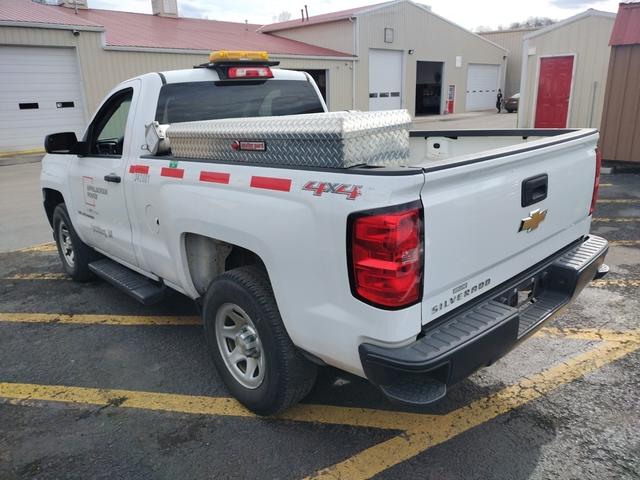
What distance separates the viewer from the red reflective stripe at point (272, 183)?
2.37 meters

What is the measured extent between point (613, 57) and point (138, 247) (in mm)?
10597

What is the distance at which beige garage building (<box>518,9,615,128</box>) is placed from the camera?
13250 millimetres

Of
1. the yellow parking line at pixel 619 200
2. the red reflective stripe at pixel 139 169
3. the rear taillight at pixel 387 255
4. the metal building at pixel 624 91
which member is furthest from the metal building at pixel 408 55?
the rear taillight at pixel 387 255

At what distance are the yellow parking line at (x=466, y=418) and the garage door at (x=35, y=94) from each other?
56.3ft

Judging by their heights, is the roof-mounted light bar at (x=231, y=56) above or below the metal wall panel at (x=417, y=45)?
below

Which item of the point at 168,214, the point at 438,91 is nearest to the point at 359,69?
the point at 438,91

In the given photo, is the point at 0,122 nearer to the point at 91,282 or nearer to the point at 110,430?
the point at 91,282

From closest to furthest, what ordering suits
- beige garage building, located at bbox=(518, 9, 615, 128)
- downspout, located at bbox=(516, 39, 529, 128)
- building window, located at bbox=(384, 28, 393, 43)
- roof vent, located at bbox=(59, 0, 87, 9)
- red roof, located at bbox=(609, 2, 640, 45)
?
red roof, located at bbox=(609, 2, 640, 45)
beige garage building, located at bbox=(518, 9, 615, 128)
downspout, located at bbox=(516, 39, 529, 128)
roof vent, located at bbox=(59, 0, 87, 9)
building window, located at bbox=(384, 28, 393, 43)

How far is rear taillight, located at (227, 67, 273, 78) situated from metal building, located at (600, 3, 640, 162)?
29.4 ft

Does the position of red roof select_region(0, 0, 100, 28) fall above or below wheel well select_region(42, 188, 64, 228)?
above

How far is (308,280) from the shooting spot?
2.32 meters

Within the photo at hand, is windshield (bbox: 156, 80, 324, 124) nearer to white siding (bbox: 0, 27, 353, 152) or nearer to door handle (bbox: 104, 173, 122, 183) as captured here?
door handle (bbox: 104, 173, 122, 183)

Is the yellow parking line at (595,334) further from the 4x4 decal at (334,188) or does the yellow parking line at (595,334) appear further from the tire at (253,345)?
the 4x4 decal at (334,188)

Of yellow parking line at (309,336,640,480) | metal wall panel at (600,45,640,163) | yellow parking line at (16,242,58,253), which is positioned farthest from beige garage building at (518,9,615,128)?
yellow parking line at (16,242,58,253)
